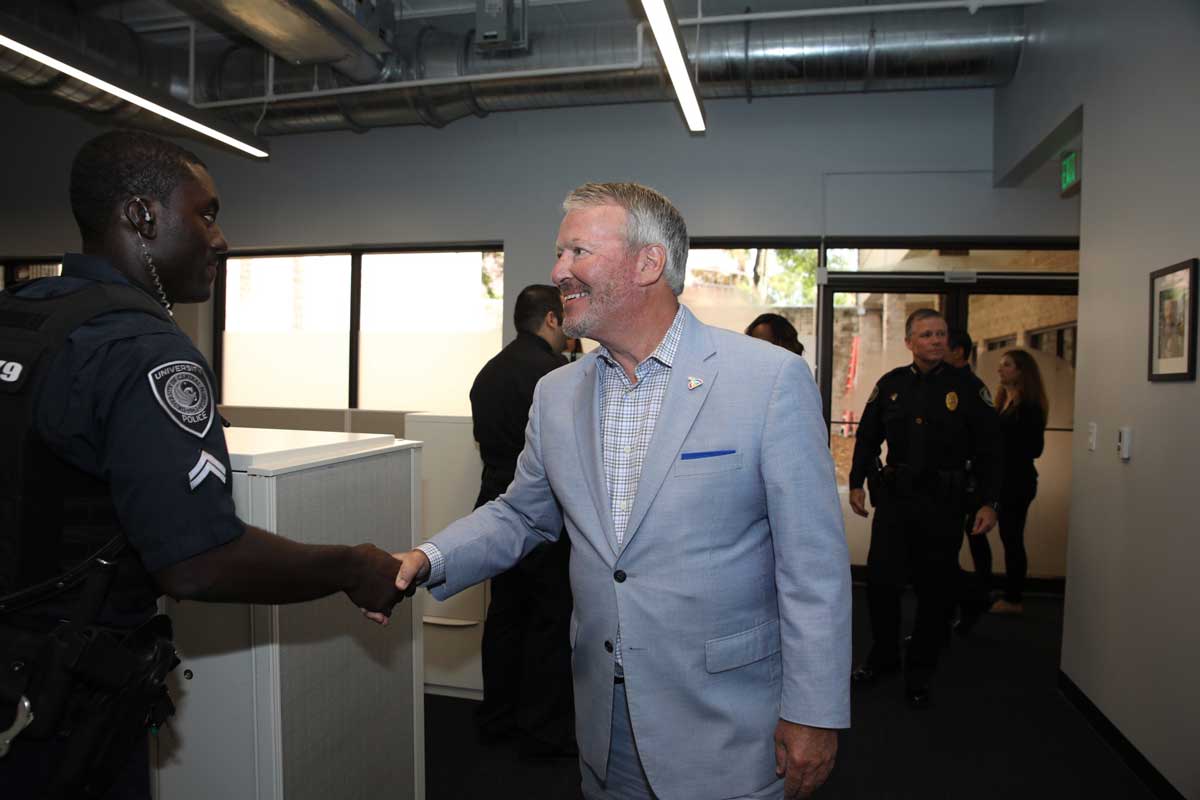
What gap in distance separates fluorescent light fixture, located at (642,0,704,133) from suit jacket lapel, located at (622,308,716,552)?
224cm

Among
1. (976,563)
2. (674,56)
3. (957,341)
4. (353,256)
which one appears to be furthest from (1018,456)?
(353,256)

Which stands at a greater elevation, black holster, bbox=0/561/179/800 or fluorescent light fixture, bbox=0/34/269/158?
fluorescent light fixture, bbox=0/34/269/158

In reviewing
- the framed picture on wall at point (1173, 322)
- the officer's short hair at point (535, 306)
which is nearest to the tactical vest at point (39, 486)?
the officer's short hair at point (535, 306)

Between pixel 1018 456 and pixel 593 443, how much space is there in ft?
14.1

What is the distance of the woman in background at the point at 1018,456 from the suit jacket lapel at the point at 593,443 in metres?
4.03

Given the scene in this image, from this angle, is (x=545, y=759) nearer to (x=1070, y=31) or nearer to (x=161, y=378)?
(x=161, y=378)

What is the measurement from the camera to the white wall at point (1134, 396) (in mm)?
2604

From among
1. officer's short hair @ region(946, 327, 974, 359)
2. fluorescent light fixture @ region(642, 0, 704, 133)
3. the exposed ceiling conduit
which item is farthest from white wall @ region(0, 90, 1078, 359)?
officer's short hair @ region(946, 327, 974, 359)

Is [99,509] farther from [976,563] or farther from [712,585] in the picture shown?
[976,563]

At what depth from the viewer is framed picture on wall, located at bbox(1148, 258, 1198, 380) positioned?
2.57 meters

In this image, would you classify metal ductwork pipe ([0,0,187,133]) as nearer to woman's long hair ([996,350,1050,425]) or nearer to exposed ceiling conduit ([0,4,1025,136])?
exposed ceiling conduit ([0,4,1025,136])

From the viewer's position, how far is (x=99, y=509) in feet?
3.83

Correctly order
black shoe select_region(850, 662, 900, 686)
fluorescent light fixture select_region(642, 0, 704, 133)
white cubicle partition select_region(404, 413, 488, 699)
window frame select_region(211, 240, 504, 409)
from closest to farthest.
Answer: fluorescent light fixture select_region(642, 0, 704, 133) < white cubicle partition select_region(404, 413, 488, 699) < black shoe select_region(850, 662, 900, 686) < window frame select_region(211, 240, 504, 409)

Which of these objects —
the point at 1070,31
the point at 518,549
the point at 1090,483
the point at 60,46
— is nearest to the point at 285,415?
the point at 60,46
